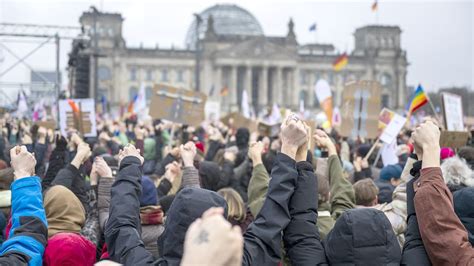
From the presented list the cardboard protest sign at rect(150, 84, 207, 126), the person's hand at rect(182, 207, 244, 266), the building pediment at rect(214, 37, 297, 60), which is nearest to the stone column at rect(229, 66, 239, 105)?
the building pediment at rect(214, 37, 297, 60)

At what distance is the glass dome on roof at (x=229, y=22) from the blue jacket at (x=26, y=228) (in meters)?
84.4

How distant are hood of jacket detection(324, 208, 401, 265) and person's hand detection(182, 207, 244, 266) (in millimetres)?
1361

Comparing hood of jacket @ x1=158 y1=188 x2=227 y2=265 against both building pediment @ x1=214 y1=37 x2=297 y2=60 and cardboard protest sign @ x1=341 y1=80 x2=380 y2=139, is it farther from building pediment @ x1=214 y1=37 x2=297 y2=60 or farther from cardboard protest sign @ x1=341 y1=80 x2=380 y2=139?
building pediment @ x1=214 y1=37 x2=297 y2=60

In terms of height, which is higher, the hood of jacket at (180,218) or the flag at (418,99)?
the flag at (418,99)

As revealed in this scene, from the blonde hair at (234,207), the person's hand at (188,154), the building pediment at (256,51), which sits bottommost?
the blonde hair at (234,207)

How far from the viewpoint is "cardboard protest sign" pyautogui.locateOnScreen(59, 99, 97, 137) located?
11327 mm

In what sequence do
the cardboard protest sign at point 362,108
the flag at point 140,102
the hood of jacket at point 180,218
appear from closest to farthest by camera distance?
the hood of jacket at point 180,218 → the cardboard protest sign at point 362,108 → the flag at point 140,102

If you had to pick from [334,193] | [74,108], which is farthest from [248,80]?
[334,193]

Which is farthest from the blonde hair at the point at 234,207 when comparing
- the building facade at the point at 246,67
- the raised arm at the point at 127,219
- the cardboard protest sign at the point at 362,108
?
the building facade at the point at 246,67

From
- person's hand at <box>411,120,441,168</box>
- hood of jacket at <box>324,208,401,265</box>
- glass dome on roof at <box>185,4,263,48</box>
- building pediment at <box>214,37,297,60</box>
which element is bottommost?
hood of jacket at <box>324,208,401,265</box>

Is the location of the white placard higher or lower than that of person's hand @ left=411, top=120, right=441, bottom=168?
lower

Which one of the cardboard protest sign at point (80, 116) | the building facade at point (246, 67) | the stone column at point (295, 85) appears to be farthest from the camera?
the stone column at point (295, 85)

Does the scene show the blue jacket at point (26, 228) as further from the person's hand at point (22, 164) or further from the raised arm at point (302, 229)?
the raised arm at point (302, 229)

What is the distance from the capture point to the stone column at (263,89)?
255ft
